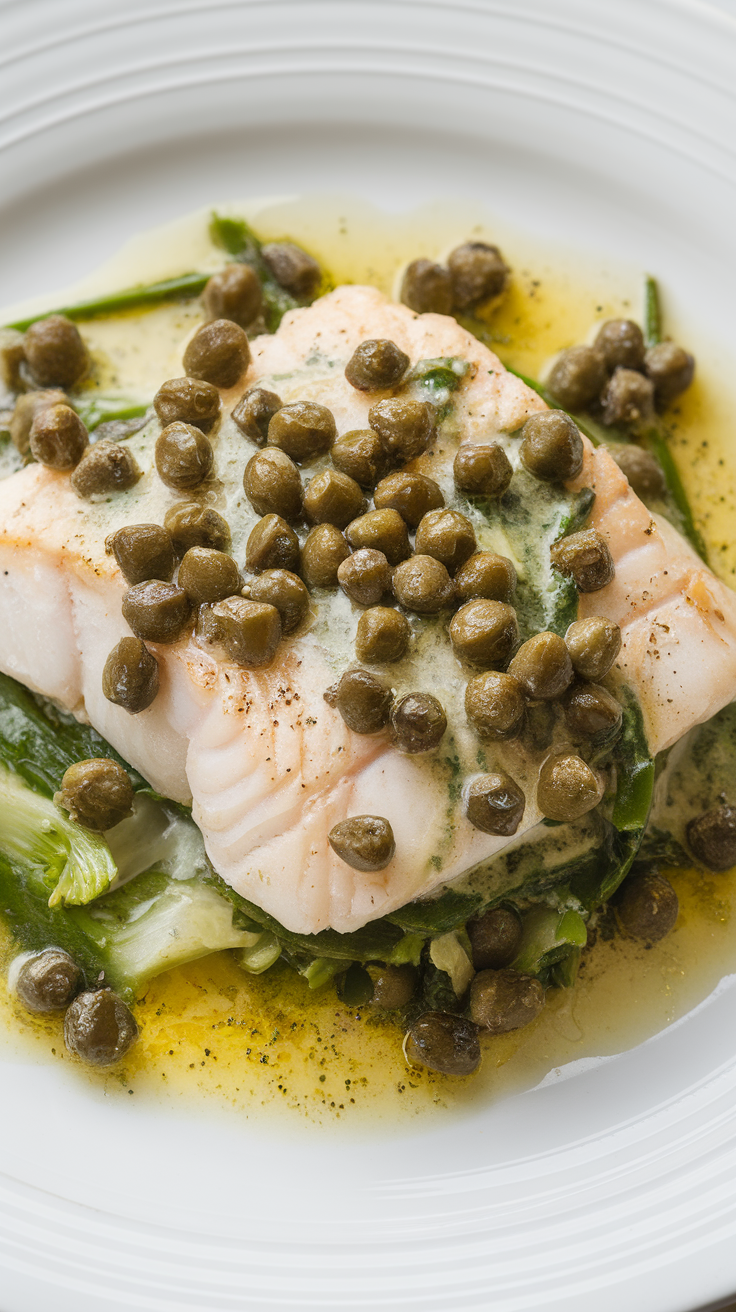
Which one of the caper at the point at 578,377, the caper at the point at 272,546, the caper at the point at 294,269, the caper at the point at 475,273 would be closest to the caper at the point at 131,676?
the caper at the point at 272,546

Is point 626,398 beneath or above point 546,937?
above

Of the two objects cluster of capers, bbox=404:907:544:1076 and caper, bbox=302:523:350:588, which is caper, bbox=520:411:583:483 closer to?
caper, bbox=302:523:350:588

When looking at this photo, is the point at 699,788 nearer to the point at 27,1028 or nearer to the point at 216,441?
the point at 216,441

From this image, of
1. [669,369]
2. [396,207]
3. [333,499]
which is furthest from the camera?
[396,207]

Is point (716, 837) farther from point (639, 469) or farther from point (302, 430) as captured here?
point (302, 430)

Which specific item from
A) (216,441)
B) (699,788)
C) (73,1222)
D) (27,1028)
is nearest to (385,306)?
(216,441)

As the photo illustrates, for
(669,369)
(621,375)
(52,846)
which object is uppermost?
(669,369)

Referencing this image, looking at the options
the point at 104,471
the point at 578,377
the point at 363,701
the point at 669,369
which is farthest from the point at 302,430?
the point at 669,369

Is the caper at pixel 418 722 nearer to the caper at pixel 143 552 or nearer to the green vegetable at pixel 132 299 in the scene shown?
the caper at pixel 143 552
